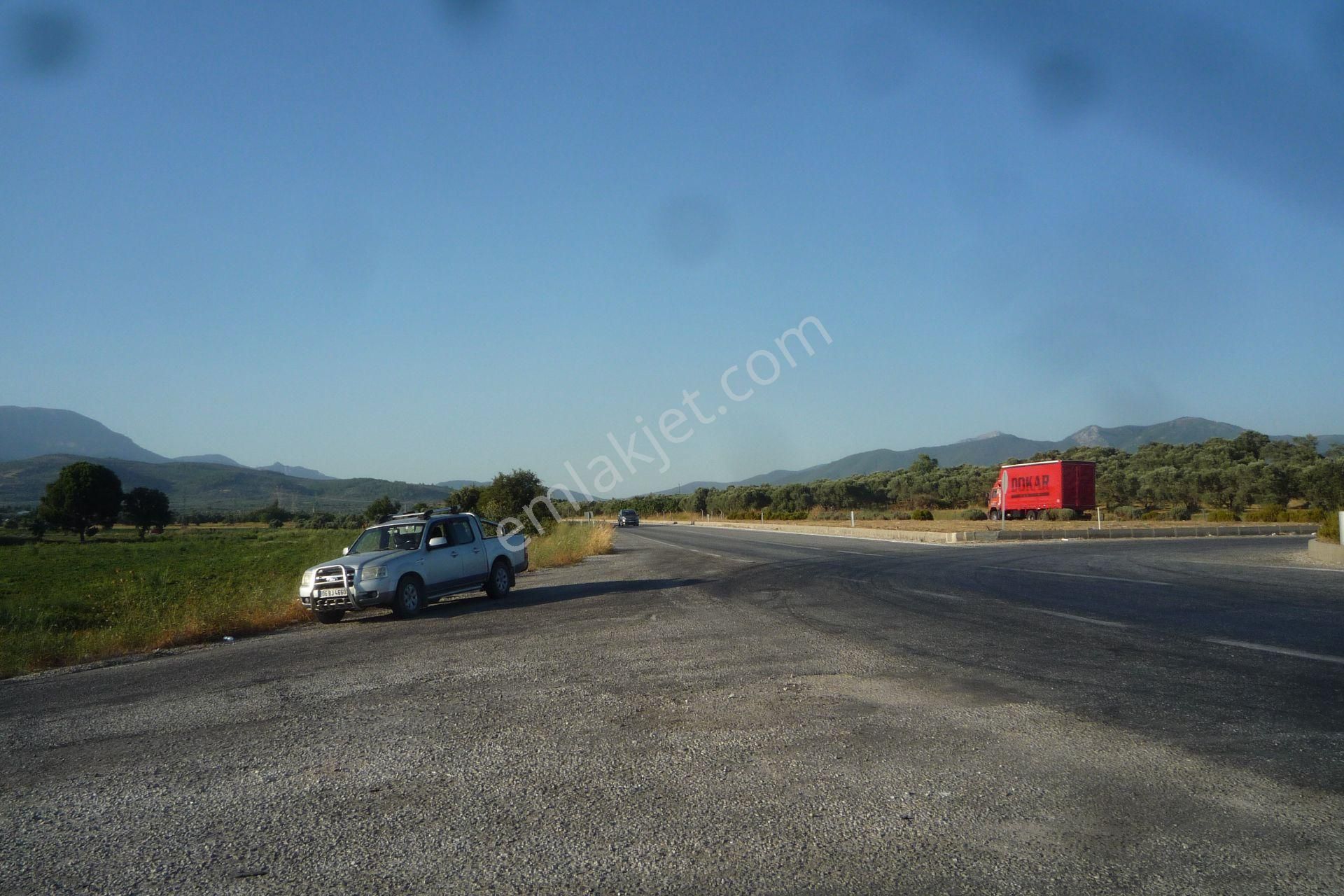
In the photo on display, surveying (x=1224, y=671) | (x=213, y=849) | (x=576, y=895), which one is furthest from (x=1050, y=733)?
(x=213, y=849)

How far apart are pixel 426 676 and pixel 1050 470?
169ft

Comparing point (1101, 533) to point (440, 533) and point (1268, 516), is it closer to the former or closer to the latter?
point (1268, 516)

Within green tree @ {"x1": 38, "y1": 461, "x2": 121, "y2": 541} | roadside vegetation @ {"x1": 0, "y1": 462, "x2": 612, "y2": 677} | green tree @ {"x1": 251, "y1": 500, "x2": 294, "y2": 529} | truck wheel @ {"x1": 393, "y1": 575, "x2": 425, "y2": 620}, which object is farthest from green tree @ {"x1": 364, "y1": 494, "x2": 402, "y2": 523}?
green tree @ {"x1": 251, "y1": 500, "x2": 294, "y2": 529}

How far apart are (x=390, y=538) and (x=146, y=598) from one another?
18.0 feet

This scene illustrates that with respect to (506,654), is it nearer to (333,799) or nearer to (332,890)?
(333,799)

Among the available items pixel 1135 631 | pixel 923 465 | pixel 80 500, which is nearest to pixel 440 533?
pixel 1135 631

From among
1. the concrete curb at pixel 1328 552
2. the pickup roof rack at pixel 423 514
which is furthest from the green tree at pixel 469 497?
the concrete curb at pixel 1328 552

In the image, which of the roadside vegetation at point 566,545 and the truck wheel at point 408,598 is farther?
the roadside vegetation at point 566,545

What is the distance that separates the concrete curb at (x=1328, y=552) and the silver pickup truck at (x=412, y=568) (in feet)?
62.0

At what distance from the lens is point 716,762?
19.8ft

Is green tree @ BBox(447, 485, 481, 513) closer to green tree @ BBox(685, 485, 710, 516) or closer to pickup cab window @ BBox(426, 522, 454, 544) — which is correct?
pickup cab window @ BBox(426, 522, 454, 544)

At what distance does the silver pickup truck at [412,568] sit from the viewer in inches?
629

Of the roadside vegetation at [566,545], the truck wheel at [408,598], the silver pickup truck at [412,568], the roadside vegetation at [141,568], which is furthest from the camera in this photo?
the roadside vegetation at [566,545]

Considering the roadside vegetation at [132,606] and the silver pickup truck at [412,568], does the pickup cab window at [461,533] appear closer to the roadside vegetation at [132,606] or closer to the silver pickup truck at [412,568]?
the silver pickup truck at [412,568]
